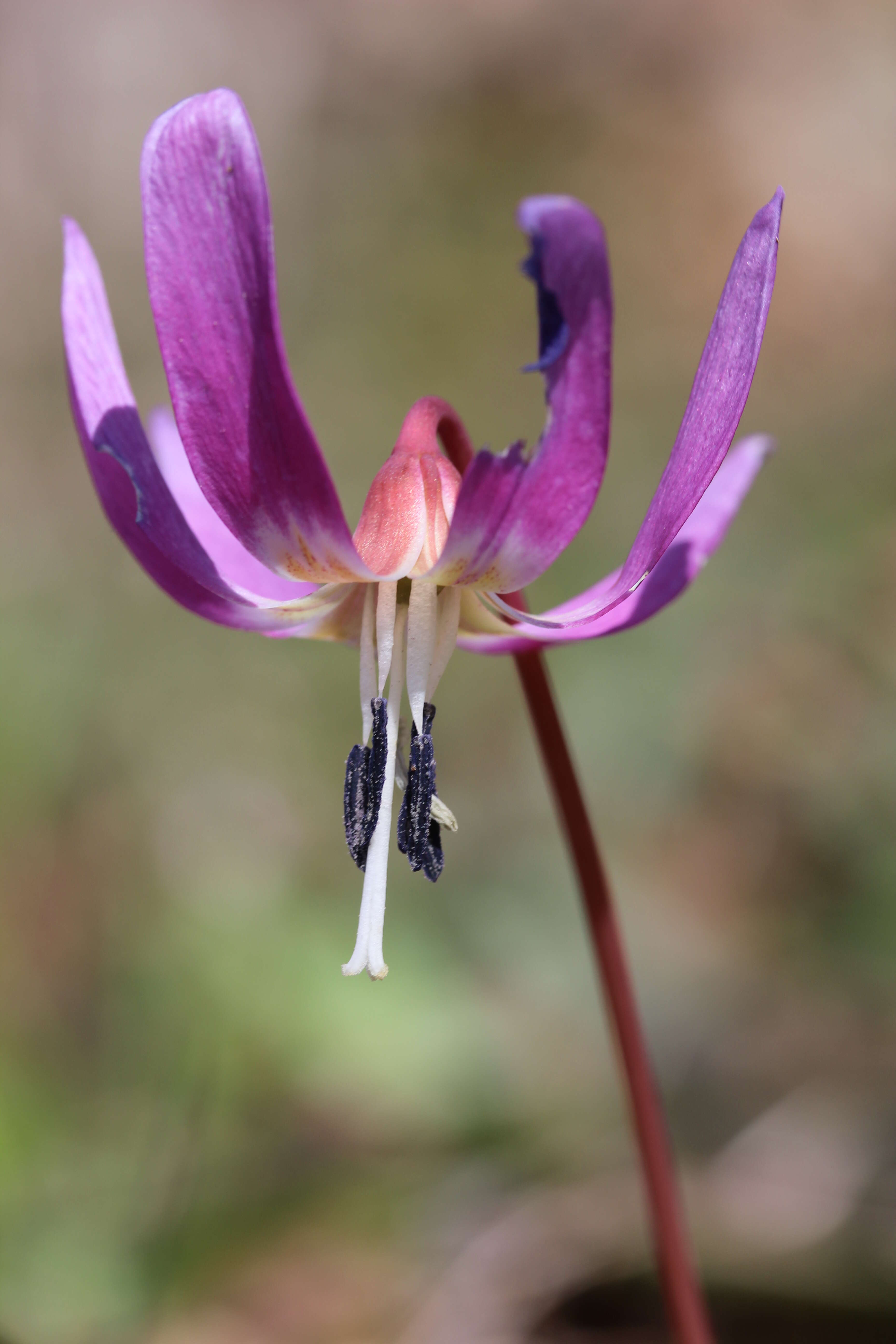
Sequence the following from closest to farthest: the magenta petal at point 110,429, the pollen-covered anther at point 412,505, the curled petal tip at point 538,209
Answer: the curled petal tip at point 538,209
the magenta petal at point 110,429
the pollen-covered anther at point 412,505

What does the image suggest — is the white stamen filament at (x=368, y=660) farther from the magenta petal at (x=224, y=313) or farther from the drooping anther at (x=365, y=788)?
the magenta petal at (x=224, y=313)

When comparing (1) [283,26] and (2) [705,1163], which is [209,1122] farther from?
(1) [283,26]

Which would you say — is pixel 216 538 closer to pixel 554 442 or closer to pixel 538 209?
pixel 554 442

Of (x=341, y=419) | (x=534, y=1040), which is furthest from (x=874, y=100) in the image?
(x=534, y=1040)

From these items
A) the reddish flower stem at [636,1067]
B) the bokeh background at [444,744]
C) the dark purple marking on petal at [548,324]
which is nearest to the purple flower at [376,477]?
the dark purple marking on petal at [548,324]

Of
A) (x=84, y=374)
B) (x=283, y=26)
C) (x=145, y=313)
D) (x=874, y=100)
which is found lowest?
(x=84, y=374)

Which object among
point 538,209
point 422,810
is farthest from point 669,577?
point 538,209
